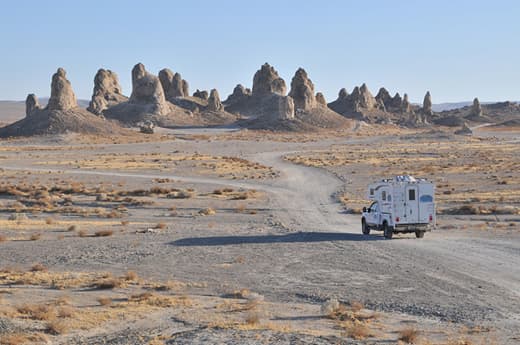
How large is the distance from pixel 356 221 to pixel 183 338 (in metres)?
22.7

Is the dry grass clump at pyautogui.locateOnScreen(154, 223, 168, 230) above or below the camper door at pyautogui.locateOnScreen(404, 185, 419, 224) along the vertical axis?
below

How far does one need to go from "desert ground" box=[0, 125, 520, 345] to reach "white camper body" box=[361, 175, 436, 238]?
764 mm

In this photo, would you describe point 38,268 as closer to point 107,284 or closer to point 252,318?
point 107,284

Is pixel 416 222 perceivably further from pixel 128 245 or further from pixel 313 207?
pixel 313 207

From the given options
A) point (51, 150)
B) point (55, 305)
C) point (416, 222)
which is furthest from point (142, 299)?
point (51, 150)

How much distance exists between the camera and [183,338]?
41.7 ft

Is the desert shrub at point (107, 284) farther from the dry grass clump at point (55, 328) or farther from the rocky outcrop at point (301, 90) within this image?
the rocky outcrop at point (301, 90)

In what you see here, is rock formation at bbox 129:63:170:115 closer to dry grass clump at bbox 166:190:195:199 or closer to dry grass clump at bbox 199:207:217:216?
dry grass clump at bbox 166:190:195:199

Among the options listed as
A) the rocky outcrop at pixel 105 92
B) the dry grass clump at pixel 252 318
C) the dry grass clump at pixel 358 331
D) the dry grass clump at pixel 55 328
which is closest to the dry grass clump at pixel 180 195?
the dry grass clump at pixel 252 318

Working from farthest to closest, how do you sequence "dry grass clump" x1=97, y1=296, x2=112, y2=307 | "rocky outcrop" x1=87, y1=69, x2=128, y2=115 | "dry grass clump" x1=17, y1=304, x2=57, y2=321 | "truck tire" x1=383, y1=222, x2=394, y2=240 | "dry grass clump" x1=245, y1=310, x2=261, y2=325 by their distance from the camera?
"rocky outcrop" x1=87, y1=69, x2=128, y2=115 → "truck tire" x1=383, y1=222, x2=394, y2=240 → "dry grass clump" x1=97, y1=296, x2=112, y2=307 → "dry grass clump" x1=17, y1=304, x2=57, y2=321 → "dry grass clump" x1=245, y1=310, x2=261, y2=325

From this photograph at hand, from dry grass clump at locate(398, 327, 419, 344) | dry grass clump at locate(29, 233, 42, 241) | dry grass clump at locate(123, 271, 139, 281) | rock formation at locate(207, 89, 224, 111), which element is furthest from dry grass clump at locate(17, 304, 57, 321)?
rock formation at locate(207, 89, 224, 111)

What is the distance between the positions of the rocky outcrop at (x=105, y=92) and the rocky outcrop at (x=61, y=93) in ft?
137

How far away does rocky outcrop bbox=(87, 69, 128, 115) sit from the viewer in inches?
6531

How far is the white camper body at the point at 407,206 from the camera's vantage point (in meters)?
26.9
